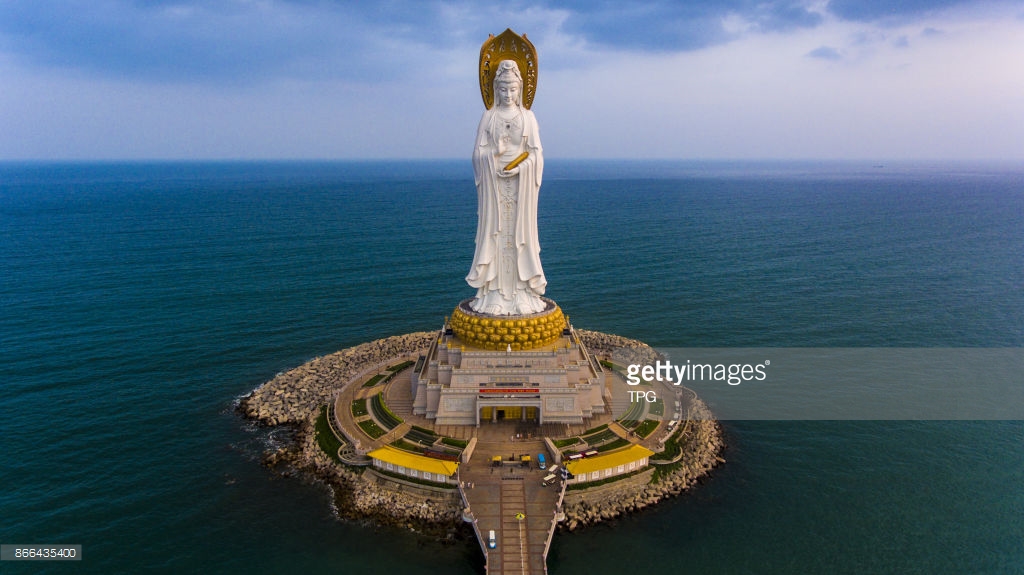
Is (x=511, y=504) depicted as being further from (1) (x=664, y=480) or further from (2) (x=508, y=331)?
(2) (x=508, y=331)

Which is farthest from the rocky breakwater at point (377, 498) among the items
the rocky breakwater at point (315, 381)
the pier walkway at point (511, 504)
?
the rocky breakwater at point (315, 381)

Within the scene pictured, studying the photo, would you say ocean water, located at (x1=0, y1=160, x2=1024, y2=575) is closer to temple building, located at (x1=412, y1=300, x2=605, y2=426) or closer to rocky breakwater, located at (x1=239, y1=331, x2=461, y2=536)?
rocky breakwater, located at (x1=239, y1=331, x2=461, y2=536)

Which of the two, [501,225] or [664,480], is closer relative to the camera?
[664,480]

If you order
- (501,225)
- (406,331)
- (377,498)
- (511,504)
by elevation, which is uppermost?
(501,225)

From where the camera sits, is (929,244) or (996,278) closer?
(996,278)

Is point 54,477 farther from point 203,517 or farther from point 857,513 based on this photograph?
point 857,513

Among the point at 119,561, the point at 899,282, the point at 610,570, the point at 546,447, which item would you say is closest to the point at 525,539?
the point at 610,570

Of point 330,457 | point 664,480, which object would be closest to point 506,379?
point 664,480
